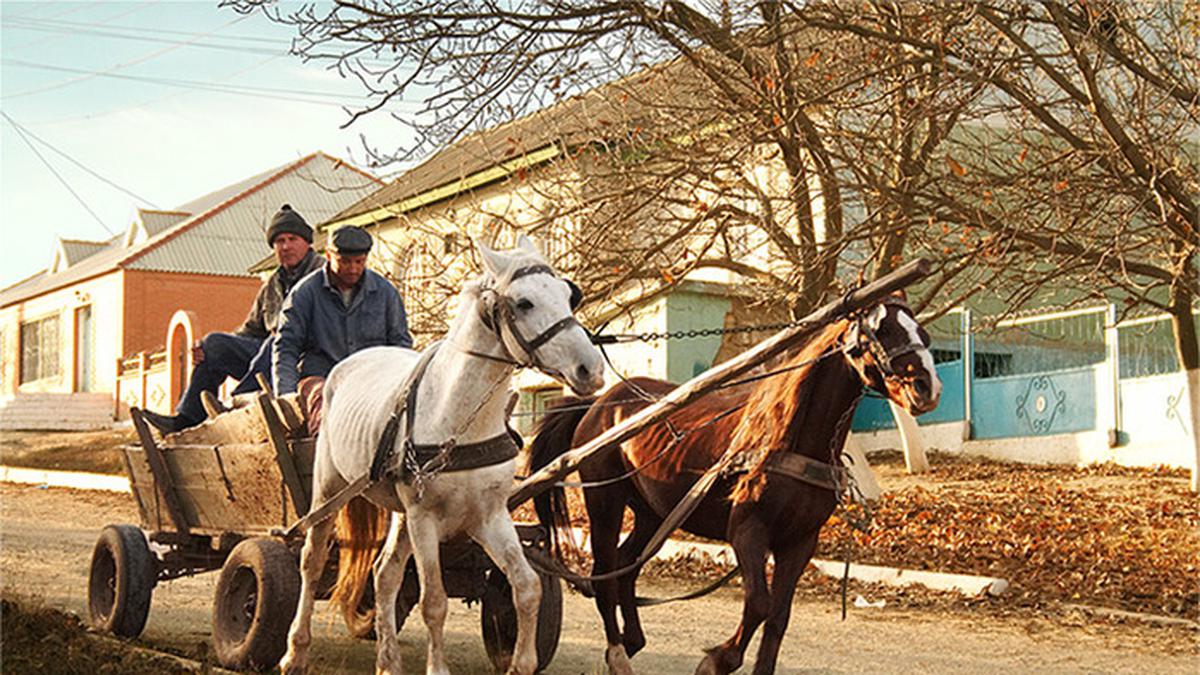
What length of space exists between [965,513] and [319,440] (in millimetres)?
9807

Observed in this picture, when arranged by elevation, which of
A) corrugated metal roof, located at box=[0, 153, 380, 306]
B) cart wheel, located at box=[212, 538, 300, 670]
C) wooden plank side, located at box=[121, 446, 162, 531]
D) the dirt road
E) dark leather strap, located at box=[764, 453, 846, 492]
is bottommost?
the dirt road

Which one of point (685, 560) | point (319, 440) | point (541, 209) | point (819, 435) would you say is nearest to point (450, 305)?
point (541, 209)

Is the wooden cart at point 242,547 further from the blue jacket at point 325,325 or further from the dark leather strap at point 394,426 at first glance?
the dark leather strap at point 394,426

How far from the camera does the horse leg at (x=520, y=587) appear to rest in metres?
5.95

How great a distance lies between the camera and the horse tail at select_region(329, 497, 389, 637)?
7.12 metres

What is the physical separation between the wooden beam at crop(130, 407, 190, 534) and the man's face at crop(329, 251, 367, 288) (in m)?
1.78

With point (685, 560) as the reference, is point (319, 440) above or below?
above

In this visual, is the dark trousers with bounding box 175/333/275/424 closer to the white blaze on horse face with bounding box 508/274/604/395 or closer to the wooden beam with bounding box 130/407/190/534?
the wooden beam with bounding box 130/407/190/534

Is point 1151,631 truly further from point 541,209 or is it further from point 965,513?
point 541,209

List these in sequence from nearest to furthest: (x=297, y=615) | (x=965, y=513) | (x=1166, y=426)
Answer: (x=297, y=615) < (x=965, y=513) < (x=1166, y=426)

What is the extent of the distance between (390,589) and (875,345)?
8.07ft

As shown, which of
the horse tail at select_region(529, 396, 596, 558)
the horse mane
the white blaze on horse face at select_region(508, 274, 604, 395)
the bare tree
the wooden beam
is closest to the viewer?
the white blaze on horse face at select_region(508, 274, 604, 395)

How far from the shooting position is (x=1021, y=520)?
14.7m

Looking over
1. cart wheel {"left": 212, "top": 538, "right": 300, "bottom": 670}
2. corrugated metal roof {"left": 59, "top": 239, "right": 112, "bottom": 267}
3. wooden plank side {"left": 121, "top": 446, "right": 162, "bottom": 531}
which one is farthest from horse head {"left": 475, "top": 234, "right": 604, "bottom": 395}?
corrugated metal roof {"left": 59, "top": 239, "right": 112, "bottom": 267}
